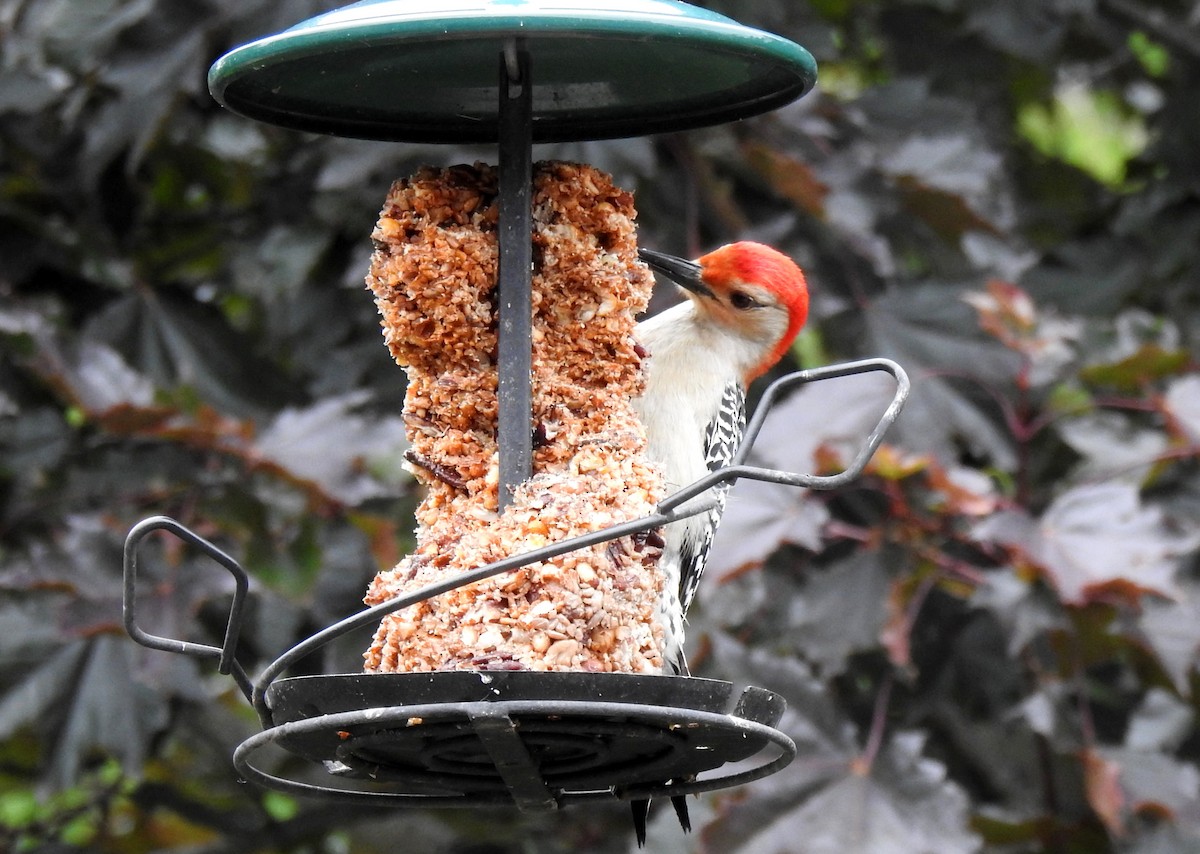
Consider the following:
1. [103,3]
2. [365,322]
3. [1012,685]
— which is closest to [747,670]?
[1012,685]

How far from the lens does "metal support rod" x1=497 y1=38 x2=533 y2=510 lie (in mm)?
2697

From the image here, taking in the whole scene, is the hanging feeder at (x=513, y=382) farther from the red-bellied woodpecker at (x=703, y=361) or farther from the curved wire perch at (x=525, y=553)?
the red-bellied woodpecker at (x=703, y=361)

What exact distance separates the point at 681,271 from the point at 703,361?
0.33 m

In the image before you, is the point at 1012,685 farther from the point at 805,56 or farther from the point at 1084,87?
the point at 805,56

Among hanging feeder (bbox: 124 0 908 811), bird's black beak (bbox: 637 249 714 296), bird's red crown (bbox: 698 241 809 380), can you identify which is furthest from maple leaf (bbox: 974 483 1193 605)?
hanging feeder (bbox: 124 0 908 811)

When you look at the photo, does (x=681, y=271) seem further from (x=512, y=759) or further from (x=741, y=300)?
(x=512, y=759)

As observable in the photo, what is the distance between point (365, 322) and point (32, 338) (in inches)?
45.1

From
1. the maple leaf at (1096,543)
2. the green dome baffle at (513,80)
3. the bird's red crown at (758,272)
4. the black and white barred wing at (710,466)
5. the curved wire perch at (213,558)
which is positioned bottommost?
the maple leaf at (1096,543)

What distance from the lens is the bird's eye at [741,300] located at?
3914 millimetres

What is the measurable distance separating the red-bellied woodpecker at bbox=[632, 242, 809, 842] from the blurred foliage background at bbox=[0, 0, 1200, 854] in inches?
16.1

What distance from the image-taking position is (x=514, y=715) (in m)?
2.18

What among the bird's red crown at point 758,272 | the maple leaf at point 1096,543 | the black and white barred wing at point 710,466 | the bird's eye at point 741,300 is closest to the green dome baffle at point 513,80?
the bird's red crown at point 758,272

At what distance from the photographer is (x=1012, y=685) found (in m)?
5.51

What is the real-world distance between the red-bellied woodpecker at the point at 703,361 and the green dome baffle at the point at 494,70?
627mm
